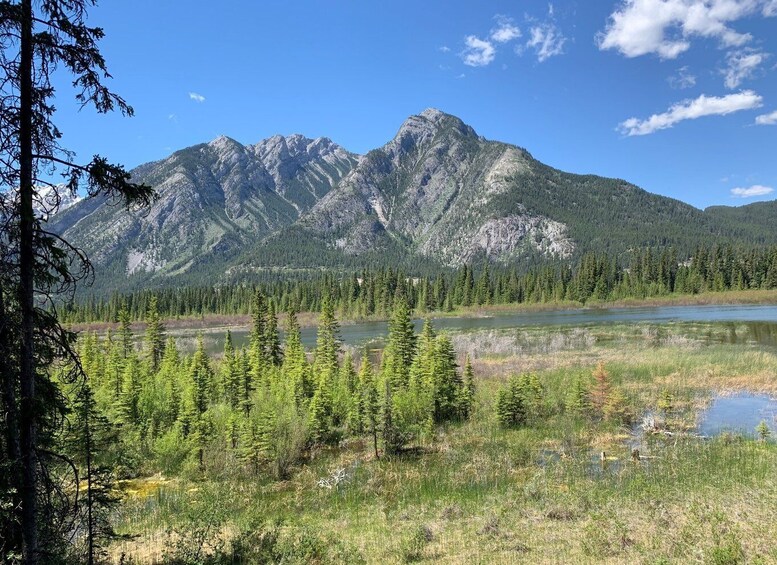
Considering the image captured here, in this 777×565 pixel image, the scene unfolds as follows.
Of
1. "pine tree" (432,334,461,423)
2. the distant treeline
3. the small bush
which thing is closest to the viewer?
the small bush

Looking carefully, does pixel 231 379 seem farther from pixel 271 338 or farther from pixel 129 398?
pixel 271 338

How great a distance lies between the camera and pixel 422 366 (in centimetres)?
3588

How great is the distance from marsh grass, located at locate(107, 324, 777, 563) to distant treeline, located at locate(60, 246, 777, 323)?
11485 cm

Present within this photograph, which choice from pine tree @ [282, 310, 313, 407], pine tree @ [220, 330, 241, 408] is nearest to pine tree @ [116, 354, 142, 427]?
pine tree @ [220, 330, 241, 408]

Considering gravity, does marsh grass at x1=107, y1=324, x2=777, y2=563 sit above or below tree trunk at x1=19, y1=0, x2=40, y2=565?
below

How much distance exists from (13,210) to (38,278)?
1.08 meters

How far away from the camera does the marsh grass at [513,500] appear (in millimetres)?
11688

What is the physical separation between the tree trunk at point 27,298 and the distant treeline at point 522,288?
430 ft

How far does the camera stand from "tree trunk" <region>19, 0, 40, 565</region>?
7.19 meters

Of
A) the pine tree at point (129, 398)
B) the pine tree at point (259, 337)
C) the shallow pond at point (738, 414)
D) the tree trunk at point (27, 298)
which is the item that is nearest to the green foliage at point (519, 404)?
the shallow pond at point (738, 414)

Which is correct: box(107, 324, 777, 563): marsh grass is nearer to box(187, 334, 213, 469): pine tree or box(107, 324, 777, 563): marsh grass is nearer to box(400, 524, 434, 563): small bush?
box(400, 524, 434, 563): small bush

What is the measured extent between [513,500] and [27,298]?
50.6 feet

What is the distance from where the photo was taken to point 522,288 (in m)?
166

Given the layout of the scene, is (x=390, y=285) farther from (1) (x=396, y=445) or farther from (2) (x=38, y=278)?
(2) (x=38, y=278)
